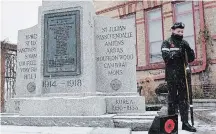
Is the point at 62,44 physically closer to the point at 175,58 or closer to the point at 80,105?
→ the point at 80,105

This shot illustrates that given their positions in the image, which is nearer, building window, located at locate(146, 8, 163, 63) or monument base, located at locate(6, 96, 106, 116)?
monument base, located at locate(6, 96, 106, 116)

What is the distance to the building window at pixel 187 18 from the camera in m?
13.3

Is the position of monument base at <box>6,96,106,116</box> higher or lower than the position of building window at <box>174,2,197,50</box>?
lower

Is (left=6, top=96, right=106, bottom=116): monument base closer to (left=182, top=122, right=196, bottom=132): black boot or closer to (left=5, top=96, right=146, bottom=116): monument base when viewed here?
(left=5, top=96, right=146, bottom=116): monument base

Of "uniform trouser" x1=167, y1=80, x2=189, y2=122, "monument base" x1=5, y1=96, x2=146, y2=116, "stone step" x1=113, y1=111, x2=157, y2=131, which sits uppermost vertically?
"uniform trouser" x1=167, y1=80, x2=189, y2=122

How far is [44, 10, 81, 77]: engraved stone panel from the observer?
590 centimetres

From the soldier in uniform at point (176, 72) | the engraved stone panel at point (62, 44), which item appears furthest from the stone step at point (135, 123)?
the engraved stone panel at point (62, 44)

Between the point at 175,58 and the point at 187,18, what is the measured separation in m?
9.71

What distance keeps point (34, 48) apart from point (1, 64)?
336 centimetres

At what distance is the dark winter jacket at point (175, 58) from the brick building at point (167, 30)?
7.75 metres

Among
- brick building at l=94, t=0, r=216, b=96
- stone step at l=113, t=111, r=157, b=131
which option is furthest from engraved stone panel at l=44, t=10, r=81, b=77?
brick building at l=94, t=0, r=216, b=96

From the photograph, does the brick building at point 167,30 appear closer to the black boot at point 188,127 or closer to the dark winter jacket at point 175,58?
the dark winter jacket at point 175,58

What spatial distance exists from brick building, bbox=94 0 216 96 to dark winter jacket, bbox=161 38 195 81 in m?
7.75

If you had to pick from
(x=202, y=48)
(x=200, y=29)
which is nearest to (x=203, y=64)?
(x=202, y=48)
